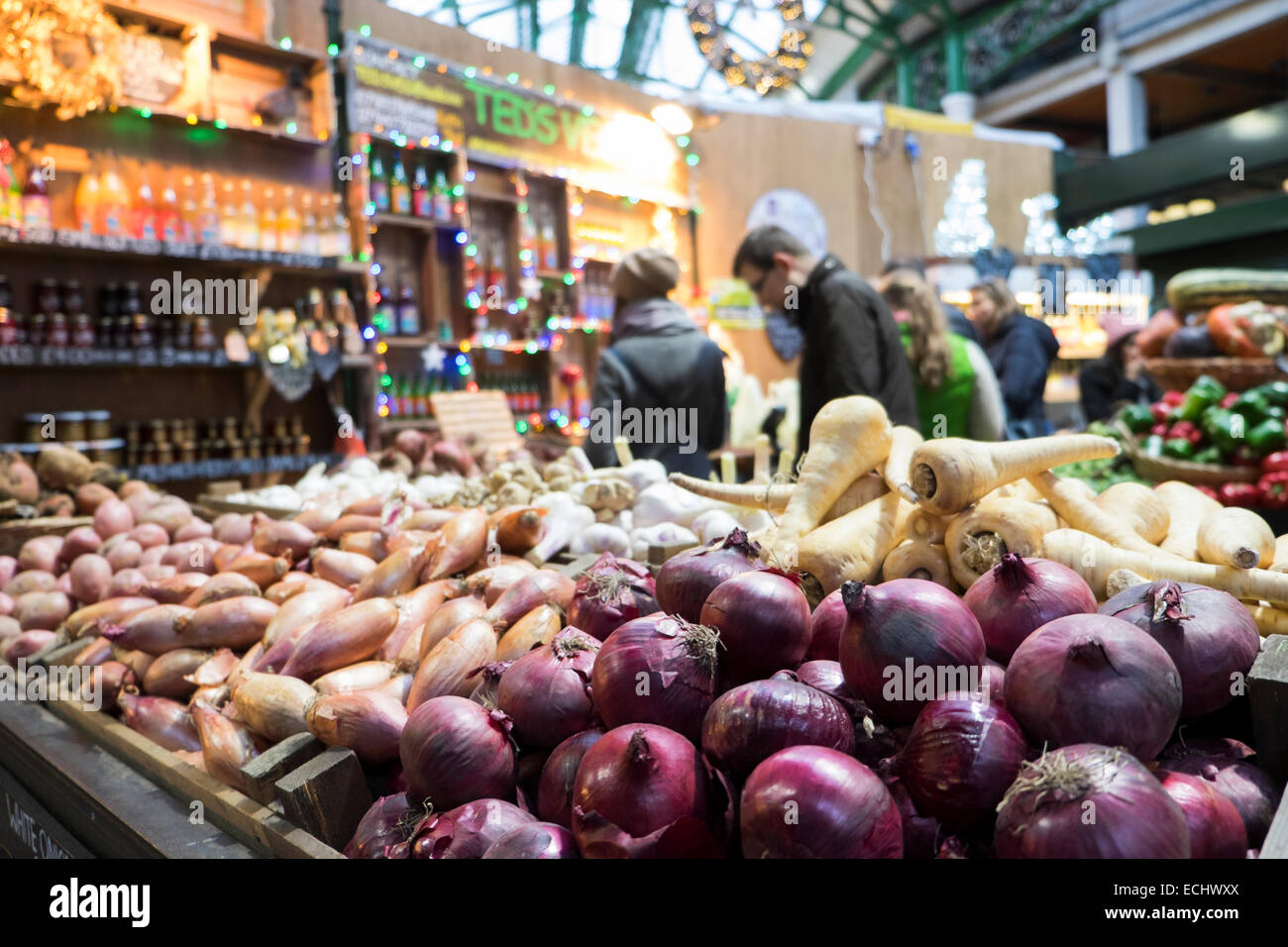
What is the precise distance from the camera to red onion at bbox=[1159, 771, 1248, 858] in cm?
76

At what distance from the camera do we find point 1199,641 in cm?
90

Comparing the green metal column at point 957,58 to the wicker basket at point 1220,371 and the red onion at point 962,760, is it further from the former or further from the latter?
the red onion at point 962,760

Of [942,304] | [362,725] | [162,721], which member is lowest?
[162,721]

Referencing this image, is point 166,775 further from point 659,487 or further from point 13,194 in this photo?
point 13,194

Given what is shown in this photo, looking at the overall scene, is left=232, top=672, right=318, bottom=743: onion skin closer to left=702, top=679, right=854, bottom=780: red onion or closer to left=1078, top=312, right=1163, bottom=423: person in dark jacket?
left=702, top=679, right=854, bottom=780: red onion

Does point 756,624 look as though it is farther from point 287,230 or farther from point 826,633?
point 287,230

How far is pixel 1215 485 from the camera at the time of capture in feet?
9.83

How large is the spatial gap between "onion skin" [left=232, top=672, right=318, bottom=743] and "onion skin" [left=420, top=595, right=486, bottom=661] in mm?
177

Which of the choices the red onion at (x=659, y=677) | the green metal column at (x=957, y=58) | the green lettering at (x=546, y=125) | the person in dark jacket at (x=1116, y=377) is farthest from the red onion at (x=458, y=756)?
the green metal column at (x=957, y=58)

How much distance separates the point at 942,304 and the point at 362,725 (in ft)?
9.27

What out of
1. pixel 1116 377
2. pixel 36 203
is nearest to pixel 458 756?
pixel 36 203

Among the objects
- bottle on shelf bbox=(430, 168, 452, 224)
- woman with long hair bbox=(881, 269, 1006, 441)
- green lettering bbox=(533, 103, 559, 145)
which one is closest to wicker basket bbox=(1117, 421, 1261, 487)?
woman with long hair bbox=(881, 269, 1006, 441)
